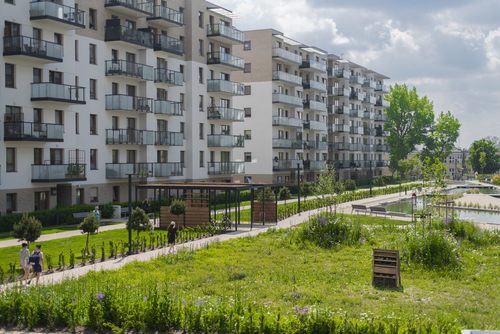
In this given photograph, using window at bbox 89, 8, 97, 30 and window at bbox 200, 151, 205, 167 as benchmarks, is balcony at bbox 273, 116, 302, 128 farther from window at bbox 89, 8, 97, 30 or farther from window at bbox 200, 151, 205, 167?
window at bbox 89, 8, 97, 30

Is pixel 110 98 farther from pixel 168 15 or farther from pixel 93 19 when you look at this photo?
pixel 168 15

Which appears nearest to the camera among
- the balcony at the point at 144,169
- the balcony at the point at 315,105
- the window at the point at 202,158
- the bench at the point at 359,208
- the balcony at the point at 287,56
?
the bench at the point at 359,208

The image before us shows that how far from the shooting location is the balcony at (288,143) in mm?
68438

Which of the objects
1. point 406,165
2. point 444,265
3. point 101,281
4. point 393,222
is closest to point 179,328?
point 101,281

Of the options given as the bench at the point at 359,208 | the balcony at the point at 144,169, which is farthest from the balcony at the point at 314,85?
the bench at the point at 359,208

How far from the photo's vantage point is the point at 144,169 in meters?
46.8

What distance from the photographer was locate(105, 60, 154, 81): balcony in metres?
44.4

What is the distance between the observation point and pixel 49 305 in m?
14.0

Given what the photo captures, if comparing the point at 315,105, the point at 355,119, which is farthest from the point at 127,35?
the point at 355,119

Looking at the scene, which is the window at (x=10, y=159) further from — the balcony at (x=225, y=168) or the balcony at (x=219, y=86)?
the balcony at (x=219, y=86)

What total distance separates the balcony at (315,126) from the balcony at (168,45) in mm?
27611

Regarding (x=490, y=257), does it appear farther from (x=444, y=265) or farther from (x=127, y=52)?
(x=127, y=52)

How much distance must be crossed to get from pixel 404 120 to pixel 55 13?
236 feet

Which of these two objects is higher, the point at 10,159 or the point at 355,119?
the point at 355,119
